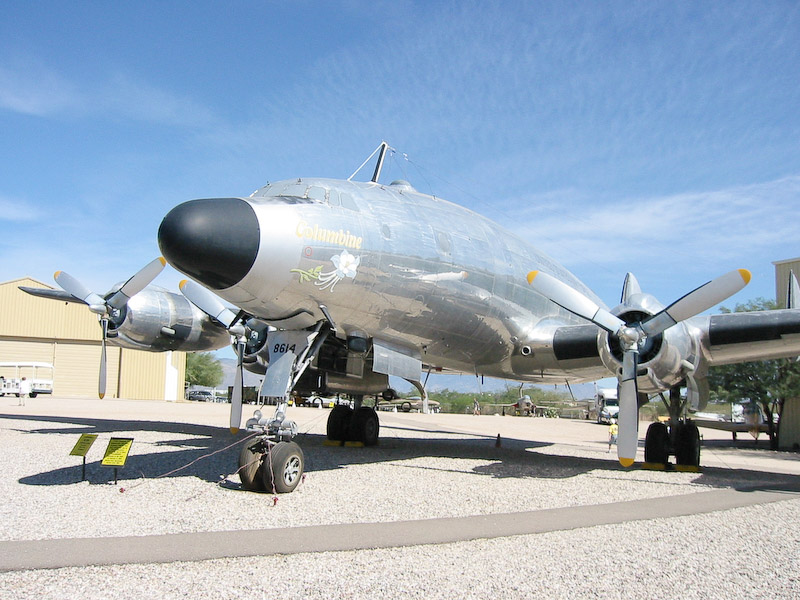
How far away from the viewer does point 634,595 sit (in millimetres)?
4789

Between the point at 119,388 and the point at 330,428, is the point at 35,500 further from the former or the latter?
the point at 119,388

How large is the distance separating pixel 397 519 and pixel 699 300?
5924mm

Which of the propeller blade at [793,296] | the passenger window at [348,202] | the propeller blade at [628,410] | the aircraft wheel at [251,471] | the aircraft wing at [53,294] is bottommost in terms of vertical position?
the aircraft wheel at [251,471]

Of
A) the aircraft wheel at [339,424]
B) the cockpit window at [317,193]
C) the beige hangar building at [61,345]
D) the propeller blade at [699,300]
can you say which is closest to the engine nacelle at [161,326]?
the aircraft wheel at [339,424]

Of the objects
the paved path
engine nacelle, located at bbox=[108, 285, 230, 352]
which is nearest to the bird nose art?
the paved path

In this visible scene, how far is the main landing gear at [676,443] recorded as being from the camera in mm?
13641

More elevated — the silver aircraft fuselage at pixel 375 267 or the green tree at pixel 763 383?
the silver aircraft fuselage at pixel 375 267

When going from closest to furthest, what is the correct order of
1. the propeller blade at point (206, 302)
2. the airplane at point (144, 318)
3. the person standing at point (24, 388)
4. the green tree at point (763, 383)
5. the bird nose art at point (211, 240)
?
1. the bird nose art at point (211, 240)
2. the propeller blade at point (206, 302)
3. the airplane at point (144, 318)
4. the green tree at point (763, 383)
5. the person standing at point (24, 388)

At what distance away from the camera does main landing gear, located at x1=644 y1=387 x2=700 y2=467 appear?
13.6 m

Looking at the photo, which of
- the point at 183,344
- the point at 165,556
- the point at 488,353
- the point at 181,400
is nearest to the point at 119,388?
the point at 181,400

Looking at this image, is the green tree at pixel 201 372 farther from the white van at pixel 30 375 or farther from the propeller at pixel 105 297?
the propeller at pixel 105 297

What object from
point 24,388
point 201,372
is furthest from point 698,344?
point 201,372

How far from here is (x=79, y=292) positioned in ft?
50.4

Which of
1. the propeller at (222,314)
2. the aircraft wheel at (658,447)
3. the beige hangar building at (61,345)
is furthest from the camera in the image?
the beige hangar building at (61,345)
